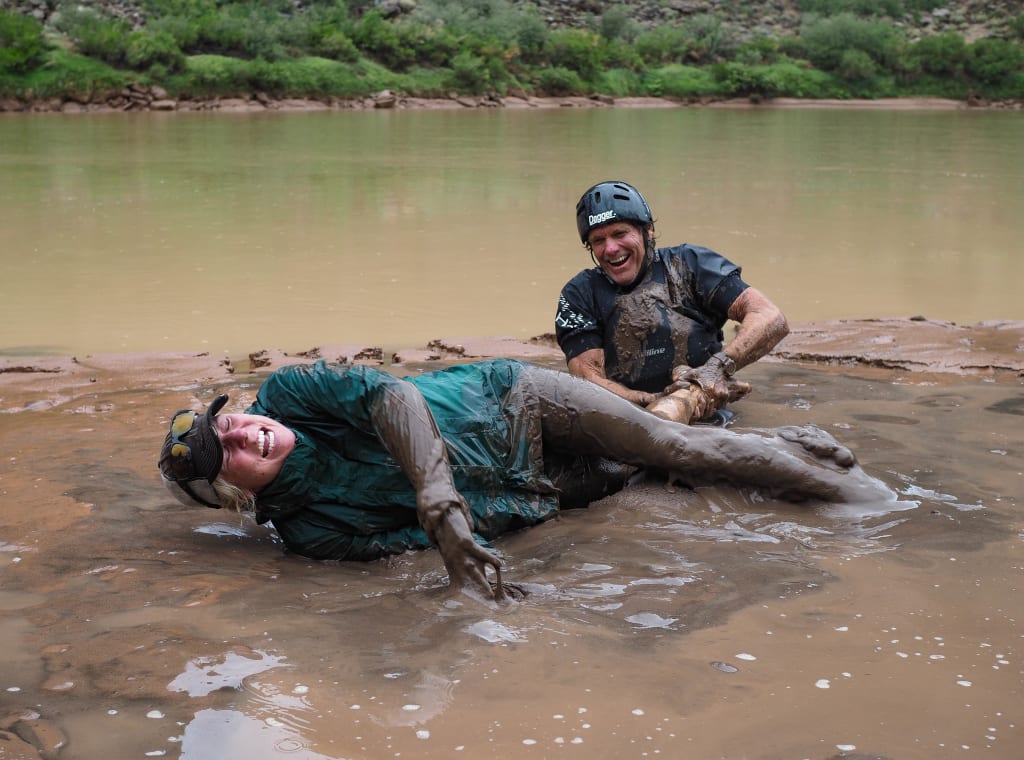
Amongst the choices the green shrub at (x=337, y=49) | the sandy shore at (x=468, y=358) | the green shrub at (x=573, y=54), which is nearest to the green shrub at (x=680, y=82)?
the green shrub at (x=573, y=54)

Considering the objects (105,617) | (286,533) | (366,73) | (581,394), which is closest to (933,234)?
(581,394)

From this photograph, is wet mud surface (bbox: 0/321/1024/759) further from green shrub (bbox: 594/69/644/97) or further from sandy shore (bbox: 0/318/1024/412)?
green shrub (bbox: 594/69/644/97)

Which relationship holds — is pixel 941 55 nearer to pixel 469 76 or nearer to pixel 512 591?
pixel 469 76

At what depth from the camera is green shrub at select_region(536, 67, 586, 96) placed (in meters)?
36.6

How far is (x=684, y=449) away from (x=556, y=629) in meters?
1.20

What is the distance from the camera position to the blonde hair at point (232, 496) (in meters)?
3.49

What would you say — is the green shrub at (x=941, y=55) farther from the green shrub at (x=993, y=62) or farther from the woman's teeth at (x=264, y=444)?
the woman's teeth at (x=264, y=444)

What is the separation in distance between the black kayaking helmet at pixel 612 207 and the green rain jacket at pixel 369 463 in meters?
1.11

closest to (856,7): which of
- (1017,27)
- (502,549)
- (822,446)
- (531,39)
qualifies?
(1017,27)

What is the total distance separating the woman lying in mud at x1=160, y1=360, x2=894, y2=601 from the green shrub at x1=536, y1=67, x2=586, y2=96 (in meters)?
33.9

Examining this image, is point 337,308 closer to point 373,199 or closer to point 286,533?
point 286,533

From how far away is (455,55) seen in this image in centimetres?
3697

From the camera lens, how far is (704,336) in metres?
4.84

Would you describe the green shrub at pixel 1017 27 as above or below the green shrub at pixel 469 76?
above
